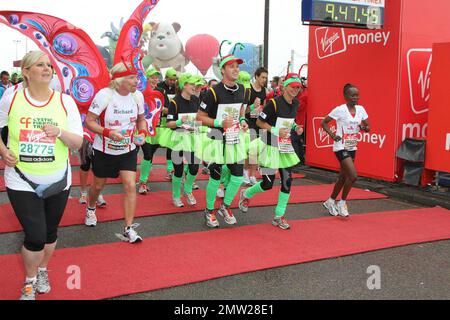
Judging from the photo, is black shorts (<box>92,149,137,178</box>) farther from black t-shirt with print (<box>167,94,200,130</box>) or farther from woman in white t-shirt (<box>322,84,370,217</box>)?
woman in white t-shirt (<box>322,84,370,217</box>)

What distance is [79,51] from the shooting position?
247 inches

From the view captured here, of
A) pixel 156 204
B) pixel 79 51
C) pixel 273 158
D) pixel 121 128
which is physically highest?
pixel 79 51

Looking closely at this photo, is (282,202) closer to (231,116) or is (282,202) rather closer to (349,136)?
(231,116)

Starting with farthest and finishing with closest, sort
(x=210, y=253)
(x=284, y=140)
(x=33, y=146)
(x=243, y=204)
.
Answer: (x=243, y=204) < (x=284, y=140) < (x=210, y=253) < (x=33, y=146)

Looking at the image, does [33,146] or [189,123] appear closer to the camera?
[33,146]

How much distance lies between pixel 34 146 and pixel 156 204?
400 centimetres

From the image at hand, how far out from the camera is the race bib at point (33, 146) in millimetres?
3453

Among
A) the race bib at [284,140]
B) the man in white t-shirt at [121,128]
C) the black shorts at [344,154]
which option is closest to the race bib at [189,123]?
the race bib at [284,140]

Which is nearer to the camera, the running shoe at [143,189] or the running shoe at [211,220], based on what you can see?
the running shoe at [211,220]

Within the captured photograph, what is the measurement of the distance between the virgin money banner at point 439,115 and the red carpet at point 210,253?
1711mm

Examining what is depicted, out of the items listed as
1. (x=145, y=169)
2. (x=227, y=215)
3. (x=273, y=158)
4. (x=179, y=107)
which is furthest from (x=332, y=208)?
(x=145, y=169)

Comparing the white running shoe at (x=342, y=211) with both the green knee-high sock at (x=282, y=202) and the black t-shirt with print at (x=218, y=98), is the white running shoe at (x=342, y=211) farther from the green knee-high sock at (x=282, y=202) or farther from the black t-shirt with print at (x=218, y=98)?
the black t-shirt with print at (x=218, y=98)

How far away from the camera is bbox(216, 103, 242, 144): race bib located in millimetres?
5926

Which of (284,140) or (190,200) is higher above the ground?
(284,140)
